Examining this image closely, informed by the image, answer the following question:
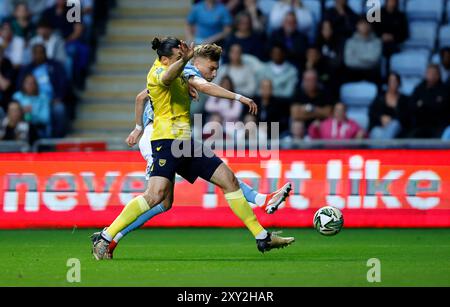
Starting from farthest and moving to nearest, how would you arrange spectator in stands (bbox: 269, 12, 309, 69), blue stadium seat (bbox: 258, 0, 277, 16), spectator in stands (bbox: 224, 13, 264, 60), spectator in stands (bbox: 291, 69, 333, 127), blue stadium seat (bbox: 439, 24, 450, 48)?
blue stadium seat (bbox: 258, 0, 277, 16) → blue stadium seat (bbox: 439, 24, 450, 48) → spectator in stands (bbox: 224, 13, 264, 60) → spectator in stands (bbox: 269, 12, 309, 69) → spectator in stands (bbox: 291, 69, 333, 127)

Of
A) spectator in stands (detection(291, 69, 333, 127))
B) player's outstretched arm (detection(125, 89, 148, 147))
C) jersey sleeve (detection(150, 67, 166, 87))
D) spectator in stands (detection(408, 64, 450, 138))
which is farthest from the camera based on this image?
spectator in stands (detection(291, 69, 333, 127))

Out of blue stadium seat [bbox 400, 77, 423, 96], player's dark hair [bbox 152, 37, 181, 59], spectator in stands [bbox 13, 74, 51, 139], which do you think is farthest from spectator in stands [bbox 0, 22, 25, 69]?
player's dark hair [bbox 152, 37, 181, 59]

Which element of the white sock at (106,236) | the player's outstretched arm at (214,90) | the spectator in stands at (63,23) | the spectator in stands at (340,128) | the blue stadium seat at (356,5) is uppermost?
the blue stadium seat at (356,5)

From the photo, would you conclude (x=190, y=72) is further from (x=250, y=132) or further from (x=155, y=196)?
(x=250, y=132)

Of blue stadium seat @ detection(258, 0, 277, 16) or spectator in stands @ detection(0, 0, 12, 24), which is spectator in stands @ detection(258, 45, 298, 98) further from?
spectator in stands @ detection(0, 0, 12, 24)

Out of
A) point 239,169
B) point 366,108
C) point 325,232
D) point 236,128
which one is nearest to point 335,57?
point 366,108

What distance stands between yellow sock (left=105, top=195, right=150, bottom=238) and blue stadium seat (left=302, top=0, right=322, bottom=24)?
8835 millimetres

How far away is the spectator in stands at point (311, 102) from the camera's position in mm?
18125

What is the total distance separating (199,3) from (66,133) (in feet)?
10.1

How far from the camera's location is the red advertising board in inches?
597

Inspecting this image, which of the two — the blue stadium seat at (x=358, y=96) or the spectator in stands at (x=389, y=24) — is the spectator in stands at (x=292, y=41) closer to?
the blue stadium seat at (x=358, y=96)

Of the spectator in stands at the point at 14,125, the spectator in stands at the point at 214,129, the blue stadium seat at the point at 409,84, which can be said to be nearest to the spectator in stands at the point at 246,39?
the spectator in stands at the point at 214,129

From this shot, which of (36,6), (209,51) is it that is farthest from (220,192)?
(36,6)

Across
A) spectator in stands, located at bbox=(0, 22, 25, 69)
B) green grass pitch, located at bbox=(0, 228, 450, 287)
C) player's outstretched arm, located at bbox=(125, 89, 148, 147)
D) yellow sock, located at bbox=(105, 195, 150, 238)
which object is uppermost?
spectator in stands, located at bbox=(0, 22, 25, 69)
